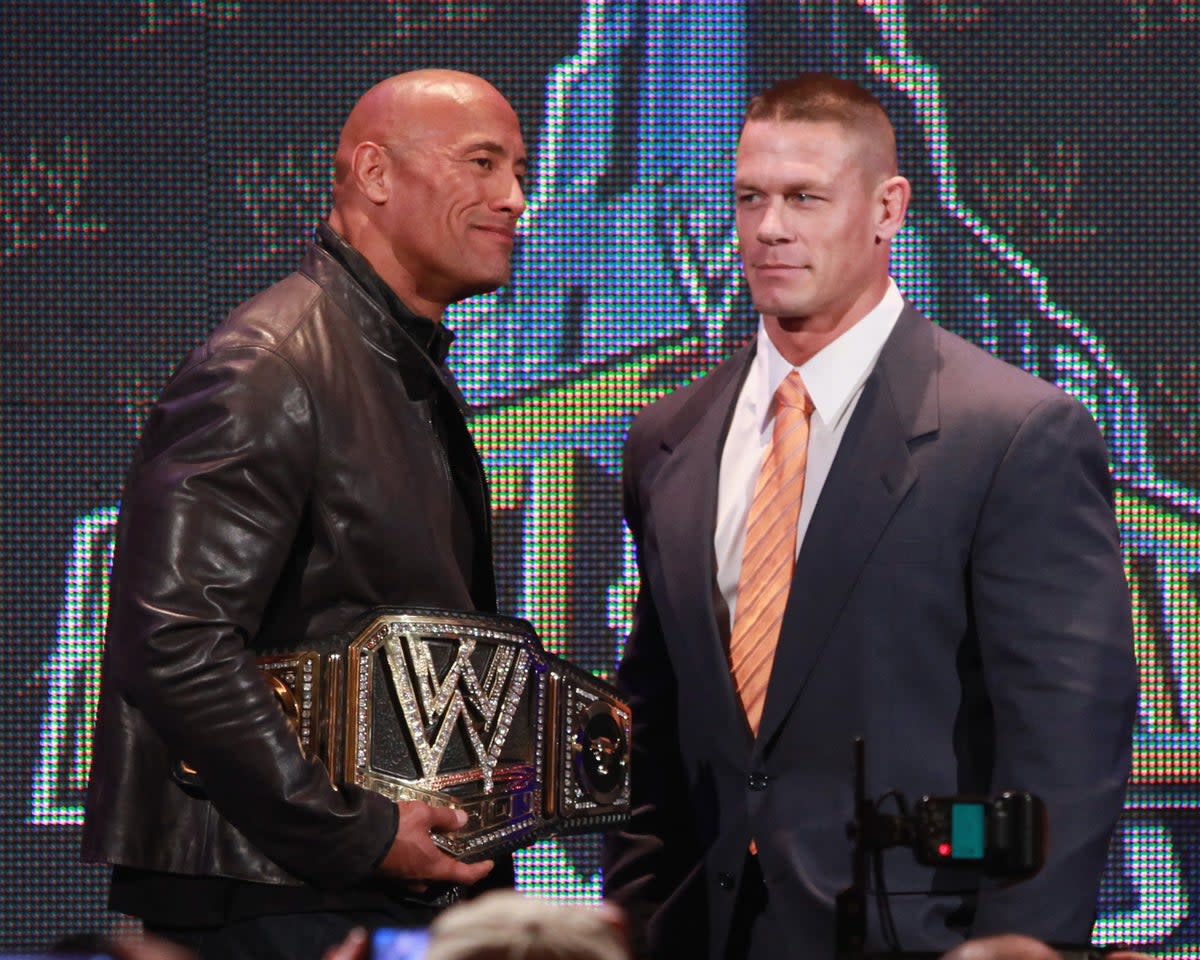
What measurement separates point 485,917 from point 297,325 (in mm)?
1234

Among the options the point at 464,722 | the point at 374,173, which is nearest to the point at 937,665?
the point at 464,722

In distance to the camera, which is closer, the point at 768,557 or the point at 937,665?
the point at 937,665

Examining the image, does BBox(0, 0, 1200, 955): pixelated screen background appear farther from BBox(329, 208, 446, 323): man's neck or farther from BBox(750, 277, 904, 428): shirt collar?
BBox(329, 208, 446, 323): man's neck

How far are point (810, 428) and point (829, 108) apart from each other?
537 millimetres

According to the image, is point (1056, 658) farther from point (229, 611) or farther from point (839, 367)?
point (229, 611)

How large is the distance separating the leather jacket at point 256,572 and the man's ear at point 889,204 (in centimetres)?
88

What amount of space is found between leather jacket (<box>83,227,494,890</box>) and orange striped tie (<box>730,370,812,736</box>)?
1.61 ft

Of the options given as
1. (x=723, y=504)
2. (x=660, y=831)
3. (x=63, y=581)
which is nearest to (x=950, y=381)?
(x=723, y=504)

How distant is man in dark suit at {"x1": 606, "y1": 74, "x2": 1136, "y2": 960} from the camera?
2.59 meters

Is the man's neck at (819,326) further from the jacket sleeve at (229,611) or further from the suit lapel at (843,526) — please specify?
the jacket sleeve at (229,611)

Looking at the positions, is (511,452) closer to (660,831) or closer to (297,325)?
(660,831)

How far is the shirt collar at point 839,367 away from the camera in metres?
2.84

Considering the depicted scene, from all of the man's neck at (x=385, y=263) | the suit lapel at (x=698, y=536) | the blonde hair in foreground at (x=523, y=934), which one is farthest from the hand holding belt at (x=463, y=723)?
the blonde hair in foreground at (x=523, y=934)

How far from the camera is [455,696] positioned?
95.2 inches
